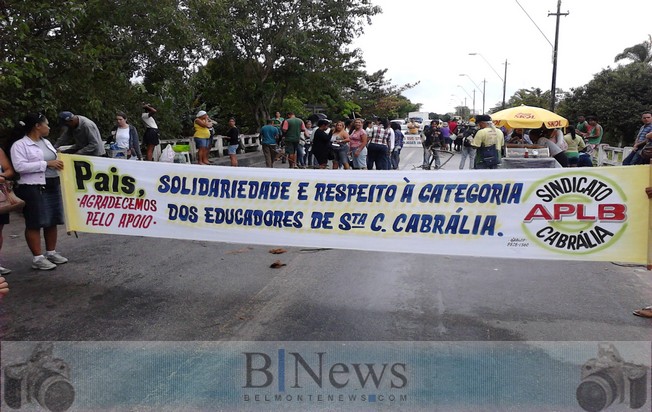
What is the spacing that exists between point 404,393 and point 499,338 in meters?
1.21

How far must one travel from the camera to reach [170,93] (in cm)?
1675

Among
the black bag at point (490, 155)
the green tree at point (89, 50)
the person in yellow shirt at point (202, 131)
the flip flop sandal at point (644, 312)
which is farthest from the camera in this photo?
the person in yellow shirt at point (202, 131)

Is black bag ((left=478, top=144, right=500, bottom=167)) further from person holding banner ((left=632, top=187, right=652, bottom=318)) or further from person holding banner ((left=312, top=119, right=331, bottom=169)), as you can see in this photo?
person holding banner ((left=632, top=187, right=652, bottom=318))

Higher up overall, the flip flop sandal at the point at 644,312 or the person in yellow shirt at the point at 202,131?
the person in yellow shirt at the point at 202,131

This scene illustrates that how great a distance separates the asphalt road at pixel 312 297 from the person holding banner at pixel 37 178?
1.82 feet

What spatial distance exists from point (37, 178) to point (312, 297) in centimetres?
331

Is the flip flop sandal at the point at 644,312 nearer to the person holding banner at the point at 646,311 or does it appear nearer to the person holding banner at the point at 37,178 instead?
the person holding banner at the point at 646,311

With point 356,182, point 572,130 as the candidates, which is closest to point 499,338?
point 356,182

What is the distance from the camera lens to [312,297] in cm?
530

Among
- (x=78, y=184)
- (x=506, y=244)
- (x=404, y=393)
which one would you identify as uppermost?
(x=78, y=184)

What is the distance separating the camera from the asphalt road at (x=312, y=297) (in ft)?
14.6

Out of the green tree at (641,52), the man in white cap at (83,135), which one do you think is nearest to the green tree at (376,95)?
the green tree at (641,52)

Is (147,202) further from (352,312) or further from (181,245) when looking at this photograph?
(352,312)

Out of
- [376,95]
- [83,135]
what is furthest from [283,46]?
[376,95]
